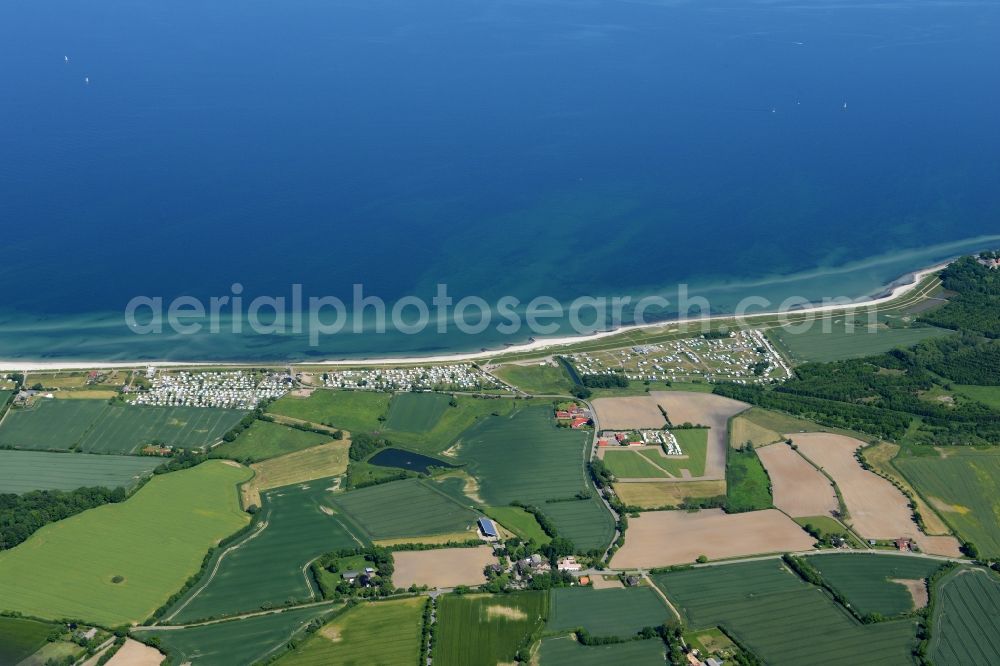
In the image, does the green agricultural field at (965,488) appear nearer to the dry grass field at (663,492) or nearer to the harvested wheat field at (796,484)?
the harvested wheat field at (796,484)

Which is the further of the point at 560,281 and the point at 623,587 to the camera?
the point at 560,281

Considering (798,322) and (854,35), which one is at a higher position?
(854,35)

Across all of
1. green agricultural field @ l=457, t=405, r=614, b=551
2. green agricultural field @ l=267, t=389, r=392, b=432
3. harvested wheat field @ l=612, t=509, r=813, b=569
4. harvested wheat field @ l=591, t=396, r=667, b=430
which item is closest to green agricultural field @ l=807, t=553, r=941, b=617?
harvested wheat field @ l=612, t=509, r=813, b=569

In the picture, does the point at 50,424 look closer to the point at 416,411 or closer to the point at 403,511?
the point at 416,411

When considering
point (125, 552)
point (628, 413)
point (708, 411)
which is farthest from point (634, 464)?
point (125, 552)

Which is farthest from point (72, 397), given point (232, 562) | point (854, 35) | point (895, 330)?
point (854, 35)

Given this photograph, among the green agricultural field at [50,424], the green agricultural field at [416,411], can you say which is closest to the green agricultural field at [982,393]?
the green agricultural field at [416,411]

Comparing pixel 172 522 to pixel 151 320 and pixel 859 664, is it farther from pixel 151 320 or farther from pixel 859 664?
pixel 859 664
